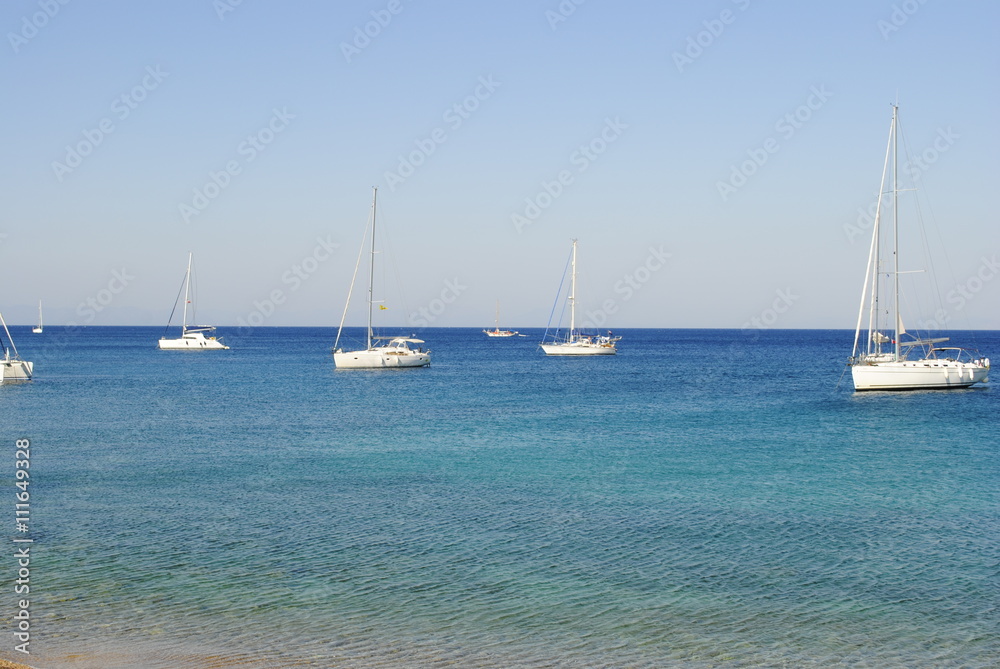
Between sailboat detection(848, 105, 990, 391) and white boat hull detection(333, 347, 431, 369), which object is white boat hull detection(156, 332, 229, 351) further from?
sailboat detection(848, 105, 990, 391)

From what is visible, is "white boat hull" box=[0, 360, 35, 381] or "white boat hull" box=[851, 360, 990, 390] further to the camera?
"white boat hull" box=[0, 360, 35, 381]

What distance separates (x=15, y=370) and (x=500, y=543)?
180ft

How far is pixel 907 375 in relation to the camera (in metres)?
57.5

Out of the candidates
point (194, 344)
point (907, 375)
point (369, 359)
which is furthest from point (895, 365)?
point (194, 344)

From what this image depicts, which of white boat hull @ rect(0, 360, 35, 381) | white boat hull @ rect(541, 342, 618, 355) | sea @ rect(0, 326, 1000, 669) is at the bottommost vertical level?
sea @ rect(0, 326, 1000, 669)

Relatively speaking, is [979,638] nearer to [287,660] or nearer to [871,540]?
[871,540]

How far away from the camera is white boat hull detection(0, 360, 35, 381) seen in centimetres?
6203

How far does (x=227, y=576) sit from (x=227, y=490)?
8.73 metres

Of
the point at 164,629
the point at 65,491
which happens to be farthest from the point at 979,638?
the point at 65,491

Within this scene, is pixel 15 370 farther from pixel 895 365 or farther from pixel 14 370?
pixel 895 365

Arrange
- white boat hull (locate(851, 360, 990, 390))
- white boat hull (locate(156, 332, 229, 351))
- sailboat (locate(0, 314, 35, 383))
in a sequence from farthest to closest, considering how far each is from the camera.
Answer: white boat hull (locate(156, 332, 229, 351)), sailboat (locate(0, 314, 35, 383)), white boat hull (locate(851, 360, 990, 390))

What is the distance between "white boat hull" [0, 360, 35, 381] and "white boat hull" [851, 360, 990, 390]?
56202 mm

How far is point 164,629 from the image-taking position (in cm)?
1401

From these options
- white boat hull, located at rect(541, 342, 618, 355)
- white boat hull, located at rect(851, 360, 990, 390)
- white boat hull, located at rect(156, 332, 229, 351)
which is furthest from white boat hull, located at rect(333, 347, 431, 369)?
white boat hull, located at rect(156, 332, 229, 351)
